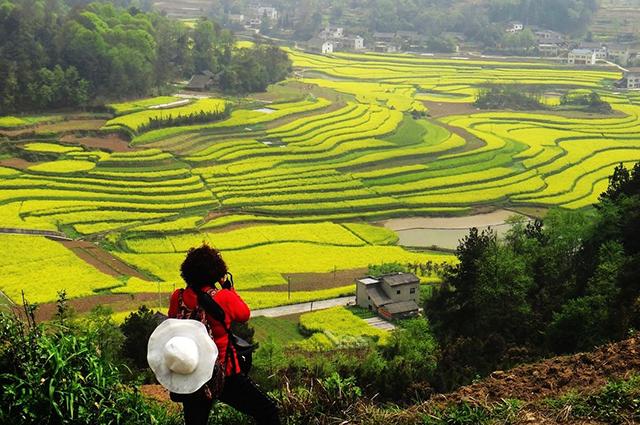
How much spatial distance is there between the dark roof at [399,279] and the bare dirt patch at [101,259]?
6.69 metres

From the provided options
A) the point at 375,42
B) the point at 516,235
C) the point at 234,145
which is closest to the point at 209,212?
the point at 234,145

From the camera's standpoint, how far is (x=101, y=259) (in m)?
22.4

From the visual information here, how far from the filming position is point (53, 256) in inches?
867

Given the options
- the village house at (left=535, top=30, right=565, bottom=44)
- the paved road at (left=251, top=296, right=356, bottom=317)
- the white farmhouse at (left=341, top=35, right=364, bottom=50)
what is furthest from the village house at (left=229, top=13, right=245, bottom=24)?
the paved road at (left=251, top=296, right=356, bottom=317)

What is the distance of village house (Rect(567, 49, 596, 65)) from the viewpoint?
227 feet

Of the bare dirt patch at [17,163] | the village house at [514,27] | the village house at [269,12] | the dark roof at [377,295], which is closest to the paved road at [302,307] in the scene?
the dark roof at [377,295]

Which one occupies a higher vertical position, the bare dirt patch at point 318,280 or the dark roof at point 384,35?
the dark roof at point 384,35

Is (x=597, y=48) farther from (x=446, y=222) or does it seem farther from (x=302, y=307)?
(x=302, y=307)

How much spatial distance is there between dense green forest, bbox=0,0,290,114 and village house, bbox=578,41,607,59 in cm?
3144

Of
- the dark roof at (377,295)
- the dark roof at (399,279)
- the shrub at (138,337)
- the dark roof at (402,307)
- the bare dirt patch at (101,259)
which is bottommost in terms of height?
the bare dirt patch at (101,259)

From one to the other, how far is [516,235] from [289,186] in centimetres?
1226

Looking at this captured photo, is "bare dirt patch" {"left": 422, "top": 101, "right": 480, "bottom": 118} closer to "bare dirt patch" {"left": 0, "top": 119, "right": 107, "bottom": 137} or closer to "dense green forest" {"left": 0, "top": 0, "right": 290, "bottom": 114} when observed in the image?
"dense green forest" {"left": 0, "top": 0, "right": 290, "bottom": 114}

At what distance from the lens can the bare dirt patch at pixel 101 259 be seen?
70.6 ft

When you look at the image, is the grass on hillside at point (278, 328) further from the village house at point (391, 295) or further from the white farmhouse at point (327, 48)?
the white farmhouse at point (327, 48)
